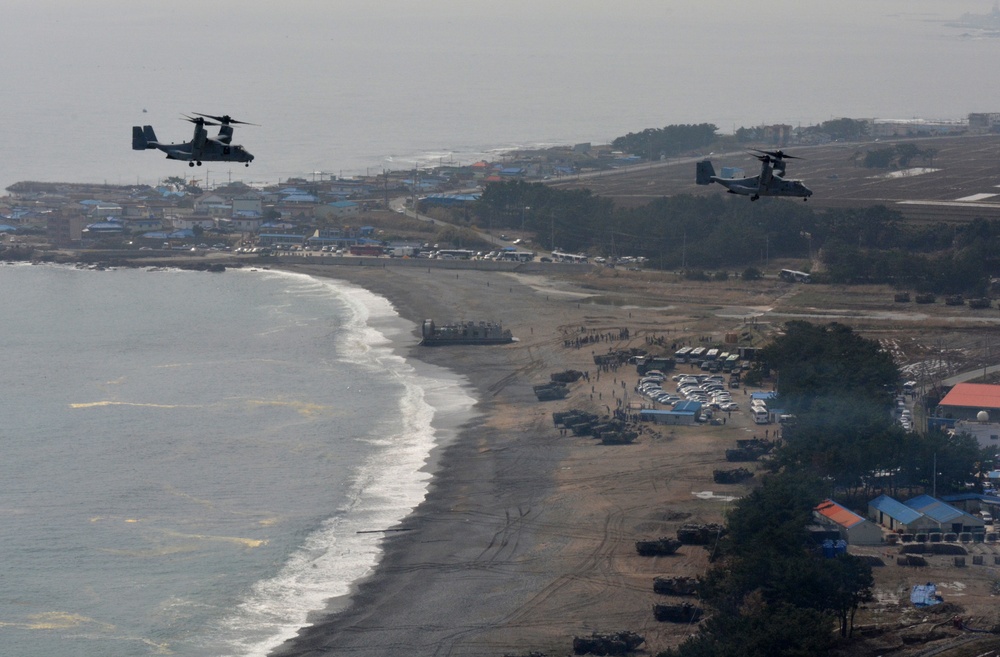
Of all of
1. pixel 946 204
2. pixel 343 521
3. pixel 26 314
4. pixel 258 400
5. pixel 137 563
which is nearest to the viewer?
pixel 137 563

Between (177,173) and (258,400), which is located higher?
(177,173)

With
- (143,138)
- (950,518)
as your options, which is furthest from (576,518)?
(143,138)

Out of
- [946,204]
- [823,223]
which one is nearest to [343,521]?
[823,223]

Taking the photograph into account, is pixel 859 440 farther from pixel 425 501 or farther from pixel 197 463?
pixel 197 463

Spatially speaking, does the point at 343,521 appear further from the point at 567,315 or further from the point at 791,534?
the point at 567,315

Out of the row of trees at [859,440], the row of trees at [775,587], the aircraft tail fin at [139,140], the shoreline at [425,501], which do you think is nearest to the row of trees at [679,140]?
the shoreline at [425,501]

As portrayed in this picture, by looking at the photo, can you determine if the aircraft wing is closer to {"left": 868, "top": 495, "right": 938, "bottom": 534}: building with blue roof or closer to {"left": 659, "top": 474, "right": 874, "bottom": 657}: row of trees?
{"left": 659, "top": 474, "right": 874, "bottom": 657}: row of trees
